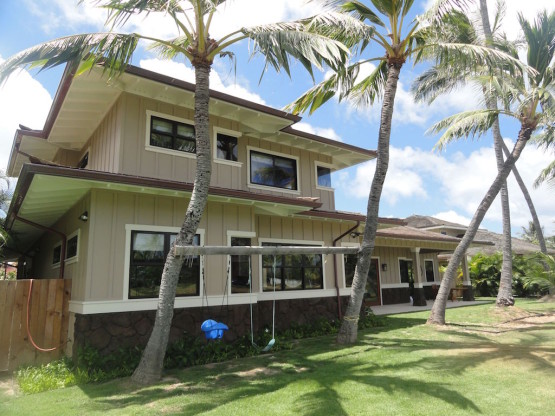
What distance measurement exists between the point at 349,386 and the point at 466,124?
9.91 metres

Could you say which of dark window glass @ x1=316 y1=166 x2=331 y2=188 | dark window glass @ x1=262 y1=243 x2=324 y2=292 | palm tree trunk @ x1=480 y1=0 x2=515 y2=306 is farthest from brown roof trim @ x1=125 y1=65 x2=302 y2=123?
palm tree trunk @ x1=480 y1=0 x2=515 y2=306

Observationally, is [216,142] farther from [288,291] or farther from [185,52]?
[288,291]

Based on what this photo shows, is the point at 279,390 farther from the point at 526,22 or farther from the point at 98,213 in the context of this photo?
the point at 526,22

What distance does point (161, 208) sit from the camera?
8.38m

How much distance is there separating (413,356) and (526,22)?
11588 mm

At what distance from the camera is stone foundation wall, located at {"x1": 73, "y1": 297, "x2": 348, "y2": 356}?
7193 mm

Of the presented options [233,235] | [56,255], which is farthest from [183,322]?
[56,255]

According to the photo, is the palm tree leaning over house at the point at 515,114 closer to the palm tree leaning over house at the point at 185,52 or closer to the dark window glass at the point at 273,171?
the dark window glass at the point at 273,171

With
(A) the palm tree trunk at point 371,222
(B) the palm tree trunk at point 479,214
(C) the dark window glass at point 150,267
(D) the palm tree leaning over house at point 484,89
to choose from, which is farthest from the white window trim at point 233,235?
(D) the palm tree leaning over house at point 484,89

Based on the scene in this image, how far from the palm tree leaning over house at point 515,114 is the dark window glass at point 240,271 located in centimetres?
602

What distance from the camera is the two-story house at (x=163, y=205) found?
7.51 meters

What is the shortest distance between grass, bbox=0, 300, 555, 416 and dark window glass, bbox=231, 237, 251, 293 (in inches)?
75.5

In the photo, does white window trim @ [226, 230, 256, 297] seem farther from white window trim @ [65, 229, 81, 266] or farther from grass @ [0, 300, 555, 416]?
white window trim @ [65, 229, 81, 266]

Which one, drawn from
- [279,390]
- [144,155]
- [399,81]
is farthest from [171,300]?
[399,81]
